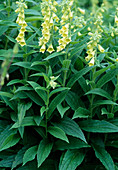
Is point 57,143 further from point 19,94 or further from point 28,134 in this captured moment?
point 19,94

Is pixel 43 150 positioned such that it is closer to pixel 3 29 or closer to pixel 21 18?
pixel 21 18

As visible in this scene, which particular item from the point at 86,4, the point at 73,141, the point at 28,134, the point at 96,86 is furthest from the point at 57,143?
the point at 86,4


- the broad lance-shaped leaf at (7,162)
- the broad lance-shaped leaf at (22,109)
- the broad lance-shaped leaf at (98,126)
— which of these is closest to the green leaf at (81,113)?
the broad lance-shaped leaf at (98,126)

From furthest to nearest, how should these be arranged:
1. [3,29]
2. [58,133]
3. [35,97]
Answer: [3,29]
[35,97]
[58,133]

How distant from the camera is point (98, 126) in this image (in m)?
3.14

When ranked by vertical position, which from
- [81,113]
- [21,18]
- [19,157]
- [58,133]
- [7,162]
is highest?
[21,18]

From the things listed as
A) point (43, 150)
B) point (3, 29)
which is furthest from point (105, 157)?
point (3, 29)

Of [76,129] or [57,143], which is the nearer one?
[76,129]

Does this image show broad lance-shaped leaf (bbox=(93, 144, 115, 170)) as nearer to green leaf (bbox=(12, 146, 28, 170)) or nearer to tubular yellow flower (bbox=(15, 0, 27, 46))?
green leaf (bbox=(12, 146, 28, 170))

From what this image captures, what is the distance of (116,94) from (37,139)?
4.55ft

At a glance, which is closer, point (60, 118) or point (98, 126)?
point (98, 126)

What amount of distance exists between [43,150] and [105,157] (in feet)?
2.84

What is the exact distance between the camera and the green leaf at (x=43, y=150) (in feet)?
9.76

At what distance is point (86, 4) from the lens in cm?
1093
